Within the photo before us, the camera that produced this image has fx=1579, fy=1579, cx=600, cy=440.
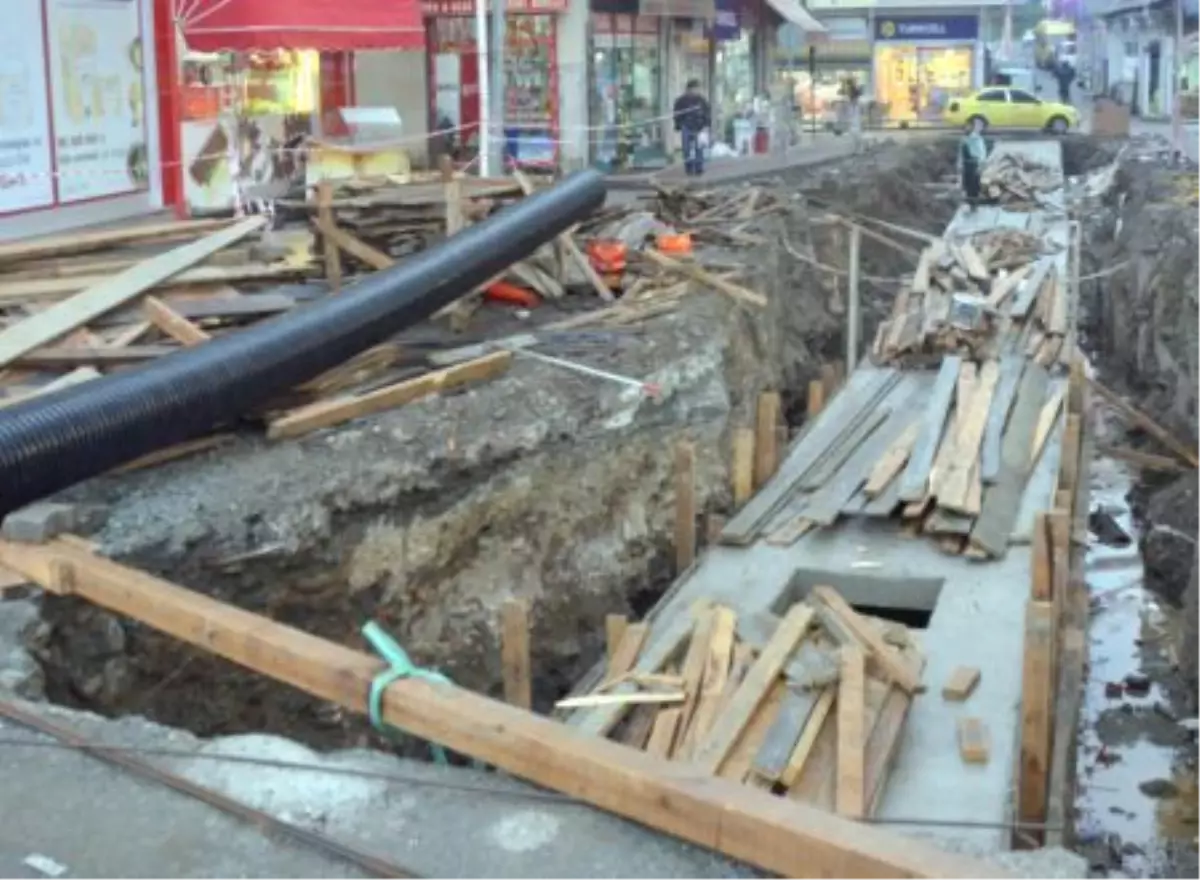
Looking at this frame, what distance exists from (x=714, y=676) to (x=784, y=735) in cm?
95

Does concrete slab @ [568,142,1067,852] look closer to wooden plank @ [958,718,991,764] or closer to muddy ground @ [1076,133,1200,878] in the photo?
wooden plank @ [958,718,991,764]

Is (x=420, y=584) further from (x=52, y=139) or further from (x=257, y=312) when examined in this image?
(x=52, y=139)

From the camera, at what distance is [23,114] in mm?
18047

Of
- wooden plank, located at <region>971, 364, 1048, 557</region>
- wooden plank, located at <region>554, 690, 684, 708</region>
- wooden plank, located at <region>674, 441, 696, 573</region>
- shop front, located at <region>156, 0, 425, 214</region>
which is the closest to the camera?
wooden plank, located at <region>554, 690, 684, 708</region>

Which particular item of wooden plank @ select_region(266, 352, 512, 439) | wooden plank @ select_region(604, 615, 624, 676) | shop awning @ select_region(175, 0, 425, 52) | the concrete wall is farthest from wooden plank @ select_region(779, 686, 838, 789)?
the concrete wall

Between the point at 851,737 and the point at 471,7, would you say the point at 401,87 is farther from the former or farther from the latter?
the point at 851,737

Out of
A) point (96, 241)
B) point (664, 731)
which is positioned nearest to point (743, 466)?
point (664, 731)

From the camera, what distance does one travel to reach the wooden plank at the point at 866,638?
10.5 metres

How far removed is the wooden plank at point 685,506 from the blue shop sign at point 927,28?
5461cm

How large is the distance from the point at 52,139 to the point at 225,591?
10967mm

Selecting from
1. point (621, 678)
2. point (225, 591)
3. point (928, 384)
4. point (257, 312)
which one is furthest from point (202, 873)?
point (928, 384)

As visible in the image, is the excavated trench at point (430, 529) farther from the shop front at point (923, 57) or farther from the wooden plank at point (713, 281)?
the shop front at point (923, 57)

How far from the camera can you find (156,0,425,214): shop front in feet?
64.9

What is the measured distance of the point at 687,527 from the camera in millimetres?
13461
